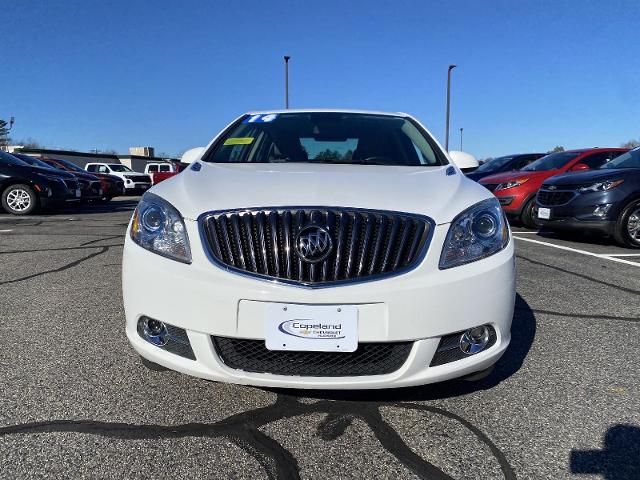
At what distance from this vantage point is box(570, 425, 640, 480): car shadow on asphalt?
177cm

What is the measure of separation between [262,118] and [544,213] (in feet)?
18.1

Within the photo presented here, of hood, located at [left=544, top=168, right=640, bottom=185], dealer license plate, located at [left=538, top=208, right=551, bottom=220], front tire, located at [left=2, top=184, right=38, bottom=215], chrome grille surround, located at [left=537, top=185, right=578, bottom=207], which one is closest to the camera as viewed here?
hood, located at [left=544, top=168, right=640, bottom=185]

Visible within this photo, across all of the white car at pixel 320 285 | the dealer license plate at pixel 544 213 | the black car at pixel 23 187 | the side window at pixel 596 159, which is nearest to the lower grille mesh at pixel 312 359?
the white car at pixel 320 285

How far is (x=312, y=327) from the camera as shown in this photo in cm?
189

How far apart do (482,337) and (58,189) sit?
11.3 metres

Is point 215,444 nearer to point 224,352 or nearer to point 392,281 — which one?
point 224,352

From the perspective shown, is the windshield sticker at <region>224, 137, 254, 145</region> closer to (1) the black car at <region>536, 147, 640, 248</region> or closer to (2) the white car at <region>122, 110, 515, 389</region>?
(2) the white car at <region>122, 110, 515, 389</region>

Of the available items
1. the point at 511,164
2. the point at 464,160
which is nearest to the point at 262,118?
the point at 464,160

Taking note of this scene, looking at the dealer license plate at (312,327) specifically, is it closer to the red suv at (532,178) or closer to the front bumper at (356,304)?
the front bumper at (356,304)

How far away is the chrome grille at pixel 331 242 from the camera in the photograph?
1.93 meters

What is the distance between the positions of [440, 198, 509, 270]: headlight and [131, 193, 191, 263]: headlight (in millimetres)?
1065

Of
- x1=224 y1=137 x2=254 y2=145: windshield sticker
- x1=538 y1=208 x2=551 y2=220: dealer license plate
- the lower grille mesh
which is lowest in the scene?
the lower grille mesh

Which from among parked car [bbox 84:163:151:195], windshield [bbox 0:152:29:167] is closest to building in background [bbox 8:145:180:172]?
parked car [bbox 84:163:151:195]

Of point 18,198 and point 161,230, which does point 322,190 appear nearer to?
point 161,230
